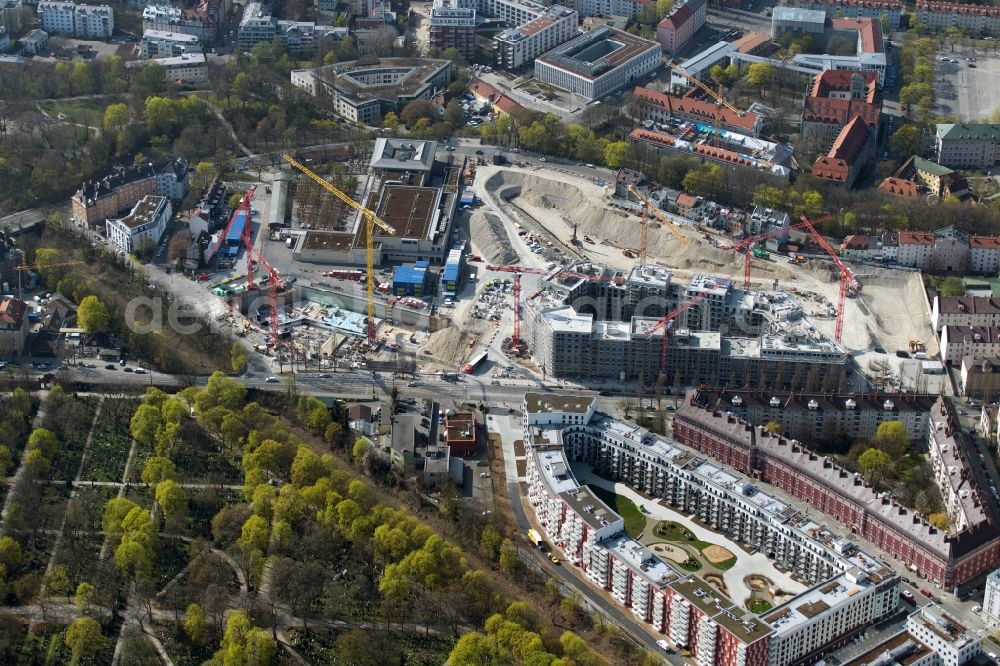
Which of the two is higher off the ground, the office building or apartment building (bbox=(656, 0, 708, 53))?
apartment building (bbox=(656, 0, 708, 53))

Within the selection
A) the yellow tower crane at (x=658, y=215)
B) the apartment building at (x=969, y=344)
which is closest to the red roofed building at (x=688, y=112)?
the yellow tower crane at (x=658, y=215)

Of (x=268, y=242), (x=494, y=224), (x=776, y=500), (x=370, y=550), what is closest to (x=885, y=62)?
(x=494, y=224)

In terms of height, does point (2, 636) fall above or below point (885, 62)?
below

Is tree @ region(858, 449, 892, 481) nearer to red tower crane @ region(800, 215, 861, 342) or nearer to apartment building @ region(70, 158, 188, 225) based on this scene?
red tower crane @ region(800, 215, 861, 342)

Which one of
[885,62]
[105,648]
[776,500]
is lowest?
[105,648]

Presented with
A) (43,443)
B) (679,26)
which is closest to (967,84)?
(679,26)

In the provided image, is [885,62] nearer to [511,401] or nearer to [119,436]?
[511,401]

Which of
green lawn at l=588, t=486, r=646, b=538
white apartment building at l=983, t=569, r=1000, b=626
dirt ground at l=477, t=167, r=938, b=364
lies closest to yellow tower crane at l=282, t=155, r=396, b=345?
dirt ground at l=477, t=167, r=938, b=364
